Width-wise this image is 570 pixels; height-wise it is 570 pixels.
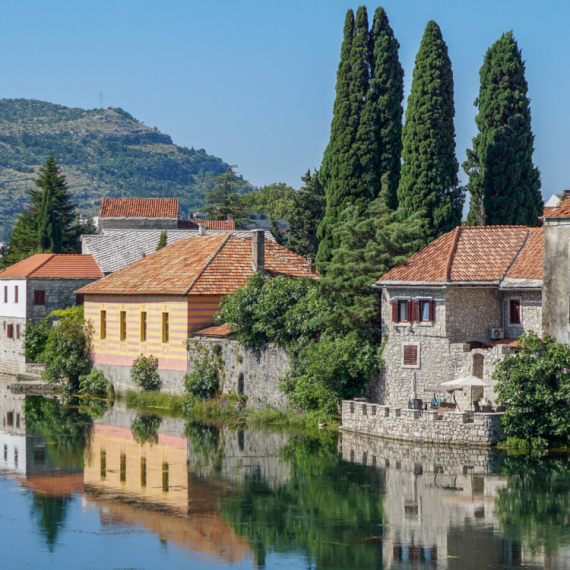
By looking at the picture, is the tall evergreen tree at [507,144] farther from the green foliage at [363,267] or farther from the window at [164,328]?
the window at [164,328]

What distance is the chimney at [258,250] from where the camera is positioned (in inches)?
1877

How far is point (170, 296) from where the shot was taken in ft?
153

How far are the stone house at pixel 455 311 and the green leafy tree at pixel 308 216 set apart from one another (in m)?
36.7

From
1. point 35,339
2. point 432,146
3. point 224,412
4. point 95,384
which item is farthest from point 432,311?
point 35,339

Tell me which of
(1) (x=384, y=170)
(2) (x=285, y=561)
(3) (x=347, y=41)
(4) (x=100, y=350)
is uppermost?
(3) (x=347, y=41)

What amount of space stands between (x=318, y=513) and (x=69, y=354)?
30707 millimetres

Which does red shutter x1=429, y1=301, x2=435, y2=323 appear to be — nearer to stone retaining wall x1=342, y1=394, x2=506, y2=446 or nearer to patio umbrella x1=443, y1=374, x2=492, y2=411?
patio umbrella x1=443, y1=374, x2=492, y2=411

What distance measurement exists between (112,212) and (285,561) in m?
80.1

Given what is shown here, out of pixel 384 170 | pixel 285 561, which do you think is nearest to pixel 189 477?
pixel 285 561

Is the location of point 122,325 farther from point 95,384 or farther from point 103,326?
point 95,384

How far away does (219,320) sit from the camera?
4609cm

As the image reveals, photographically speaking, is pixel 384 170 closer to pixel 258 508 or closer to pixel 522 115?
pixel 522 115

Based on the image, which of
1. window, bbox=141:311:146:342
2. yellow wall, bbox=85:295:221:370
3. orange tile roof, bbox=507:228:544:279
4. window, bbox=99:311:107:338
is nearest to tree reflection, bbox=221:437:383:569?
orange tile roof, bbox=507:228:544:279

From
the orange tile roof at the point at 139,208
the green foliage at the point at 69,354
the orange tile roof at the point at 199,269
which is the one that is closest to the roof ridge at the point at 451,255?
the orange tile roof at the point at 199,269
